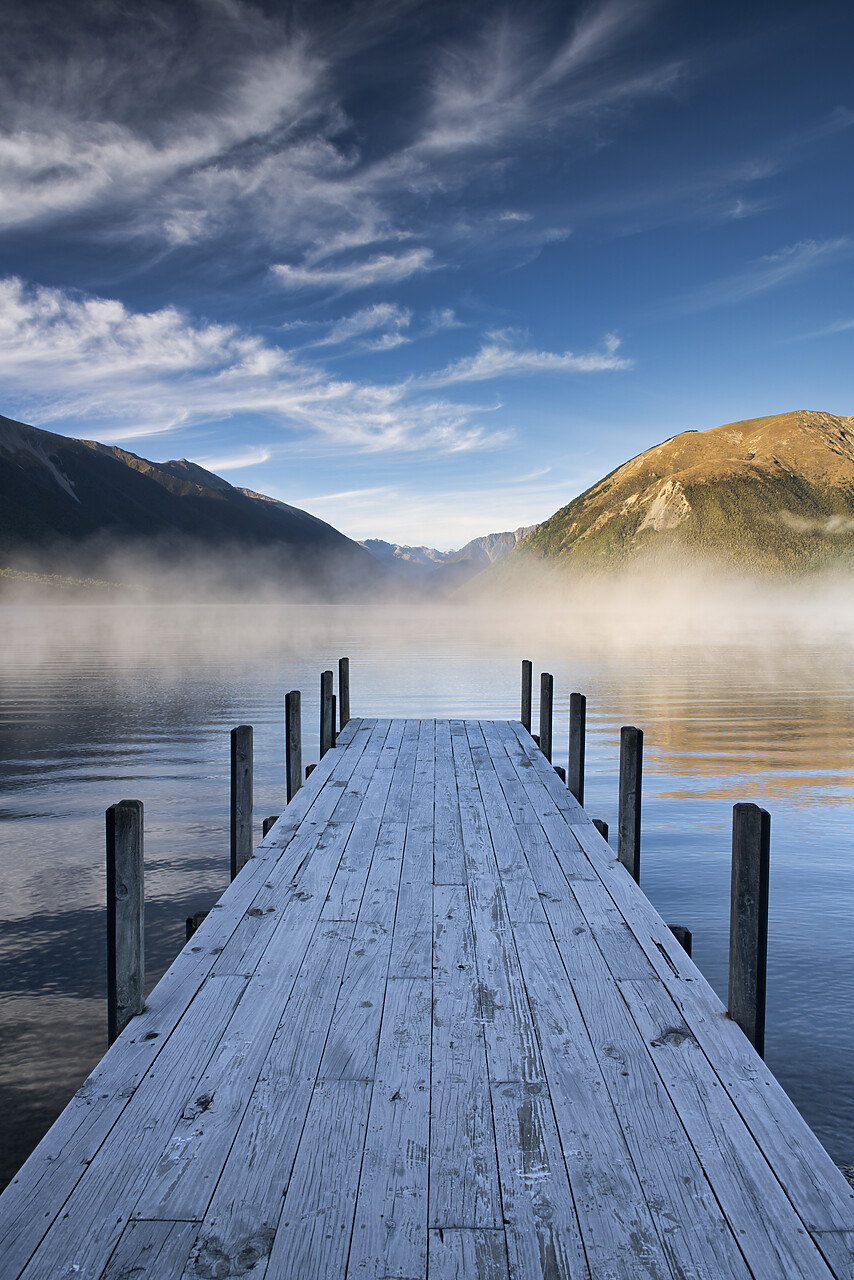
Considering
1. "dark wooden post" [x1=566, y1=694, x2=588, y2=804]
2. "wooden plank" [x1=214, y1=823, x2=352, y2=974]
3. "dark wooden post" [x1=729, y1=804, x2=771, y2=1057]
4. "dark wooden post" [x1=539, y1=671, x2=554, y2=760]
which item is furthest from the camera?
"dark wooden post" [x1=539, y1=671, x2=554, y2=760]

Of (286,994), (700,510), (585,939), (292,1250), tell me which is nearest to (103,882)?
(286,994)

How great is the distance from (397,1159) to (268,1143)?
472mm

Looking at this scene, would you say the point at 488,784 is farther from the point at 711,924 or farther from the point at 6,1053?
the point at 6,1053

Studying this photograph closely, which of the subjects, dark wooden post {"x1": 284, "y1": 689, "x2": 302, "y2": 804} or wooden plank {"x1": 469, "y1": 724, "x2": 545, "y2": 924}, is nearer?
wooden plank {"x1": 469, "y1": 724, "x2": 545, "y2": 924}

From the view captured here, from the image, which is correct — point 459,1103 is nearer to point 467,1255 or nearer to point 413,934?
point 467,1255

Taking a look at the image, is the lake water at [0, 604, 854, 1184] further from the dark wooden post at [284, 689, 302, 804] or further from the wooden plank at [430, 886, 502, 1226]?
the wooden plank at [430, 886, 502, 1226]

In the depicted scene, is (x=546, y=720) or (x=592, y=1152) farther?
(x=546, y=720)

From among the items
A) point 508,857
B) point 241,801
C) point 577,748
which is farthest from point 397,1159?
point 577,748

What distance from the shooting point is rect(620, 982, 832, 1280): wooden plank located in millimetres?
2266

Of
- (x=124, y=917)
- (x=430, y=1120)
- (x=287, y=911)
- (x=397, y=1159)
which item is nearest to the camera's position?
(x=397, y=1159)

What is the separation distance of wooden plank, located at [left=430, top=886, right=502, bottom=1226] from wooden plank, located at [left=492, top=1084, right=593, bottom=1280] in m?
0.05

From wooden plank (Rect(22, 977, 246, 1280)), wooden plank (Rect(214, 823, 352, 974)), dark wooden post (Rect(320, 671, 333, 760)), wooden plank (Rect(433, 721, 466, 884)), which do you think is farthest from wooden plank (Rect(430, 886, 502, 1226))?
dark wooden post (Rect(320, 671, 333, 760))

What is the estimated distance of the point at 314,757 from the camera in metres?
15.6

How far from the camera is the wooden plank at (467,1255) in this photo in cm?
218
